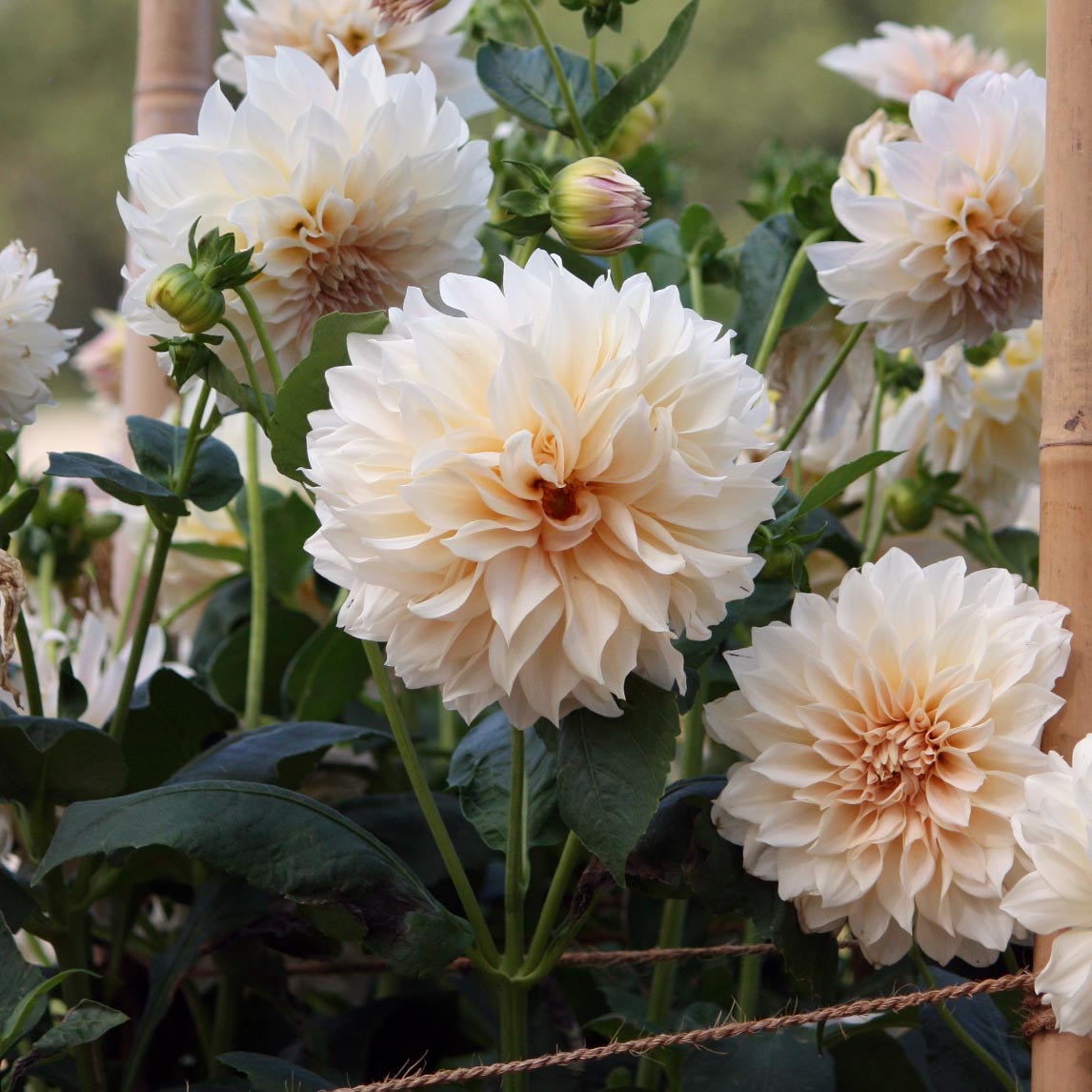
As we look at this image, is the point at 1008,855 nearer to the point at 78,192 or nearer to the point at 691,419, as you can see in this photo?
the point at 691,419

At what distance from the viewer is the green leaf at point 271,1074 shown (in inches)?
13.9

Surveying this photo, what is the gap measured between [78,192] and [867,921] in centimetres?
422

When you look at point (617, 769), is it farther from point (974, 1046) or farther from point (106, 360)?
point (106, 360)

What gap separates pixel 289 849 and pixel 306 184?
19cm

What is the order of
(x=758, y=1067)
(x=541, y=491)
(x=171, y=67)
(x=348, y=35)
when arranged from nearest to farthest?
1. (x=541, y=491)
2. (x=758, y=1067)
3. (x=348, y=35)
4. (x=171, y=67)

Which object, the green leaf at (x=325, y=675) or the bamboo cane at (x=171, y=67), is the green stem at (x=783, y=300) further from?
the bamboo cane at (x=171, y=67)

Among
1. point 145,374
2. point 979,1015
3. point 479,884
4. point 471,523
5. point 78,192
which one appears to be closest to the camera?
point 471,523

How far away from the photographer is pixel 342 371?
1.03ft

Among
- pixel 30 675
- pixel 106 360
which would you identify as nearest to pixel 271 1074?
pixel 30 675

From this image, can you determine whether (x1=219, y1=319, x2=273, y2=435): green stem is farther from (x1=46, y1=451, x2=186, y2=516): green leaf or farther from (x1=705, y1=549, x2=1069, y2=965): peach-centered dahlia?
(x1=705, y1=549, x2=1069, y2=965): peach-centered dahlia

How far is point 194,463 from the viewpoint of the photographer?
44 centimetres

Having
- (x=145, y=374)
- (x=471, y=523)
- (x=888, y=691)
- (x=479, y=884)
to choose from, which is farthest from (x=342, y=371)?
(x=145, y=374)

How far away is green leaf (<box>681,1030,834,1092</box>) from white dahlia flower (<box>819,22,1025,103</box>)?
499 mm

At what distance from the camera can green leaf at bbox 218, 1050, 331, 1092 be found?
0.35m
